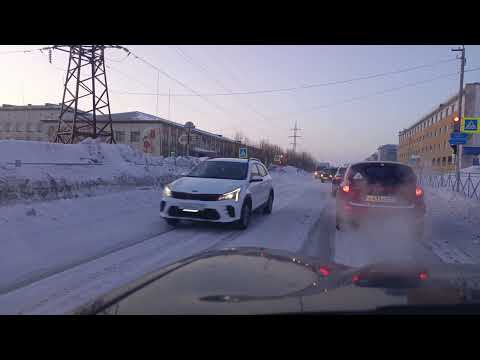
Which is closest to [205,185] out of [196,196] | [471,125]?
[196,196]

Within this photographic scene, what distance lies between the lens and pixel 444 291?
237cm

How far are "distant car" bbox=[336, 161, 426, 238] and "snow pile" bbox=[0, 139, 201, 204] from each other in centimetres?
693

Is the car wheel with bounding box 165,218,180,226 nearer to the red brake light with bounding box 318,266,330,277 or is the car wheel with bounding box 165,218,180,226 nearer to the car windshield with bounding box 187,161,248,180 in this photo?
the car windshield with bounding box 187,161,248,180

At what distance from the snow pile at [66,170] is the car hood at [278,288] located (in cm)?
700

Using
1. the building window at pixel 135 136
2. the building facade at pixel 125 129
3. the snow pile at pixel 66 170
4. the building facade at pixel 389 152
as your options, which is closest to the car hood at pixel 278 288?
the snow pile at pixel 66 170

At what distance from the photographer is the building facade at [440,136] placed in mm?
50031

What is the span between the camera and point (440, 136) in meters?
61.1

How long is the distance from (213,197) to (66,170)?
863 centimetres

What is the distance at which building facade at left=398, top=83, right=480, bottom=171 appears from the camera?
50.0 m

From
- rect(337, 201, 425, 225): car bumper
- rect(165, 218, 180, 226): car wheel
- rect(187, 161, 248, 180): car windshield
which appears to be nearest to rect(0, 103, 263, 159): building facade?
rect(187, 161, 248, 180): car windshield

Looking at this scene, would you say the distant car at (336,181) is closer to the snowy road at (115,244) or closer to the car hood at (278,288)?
the snowy road at (115,244)
